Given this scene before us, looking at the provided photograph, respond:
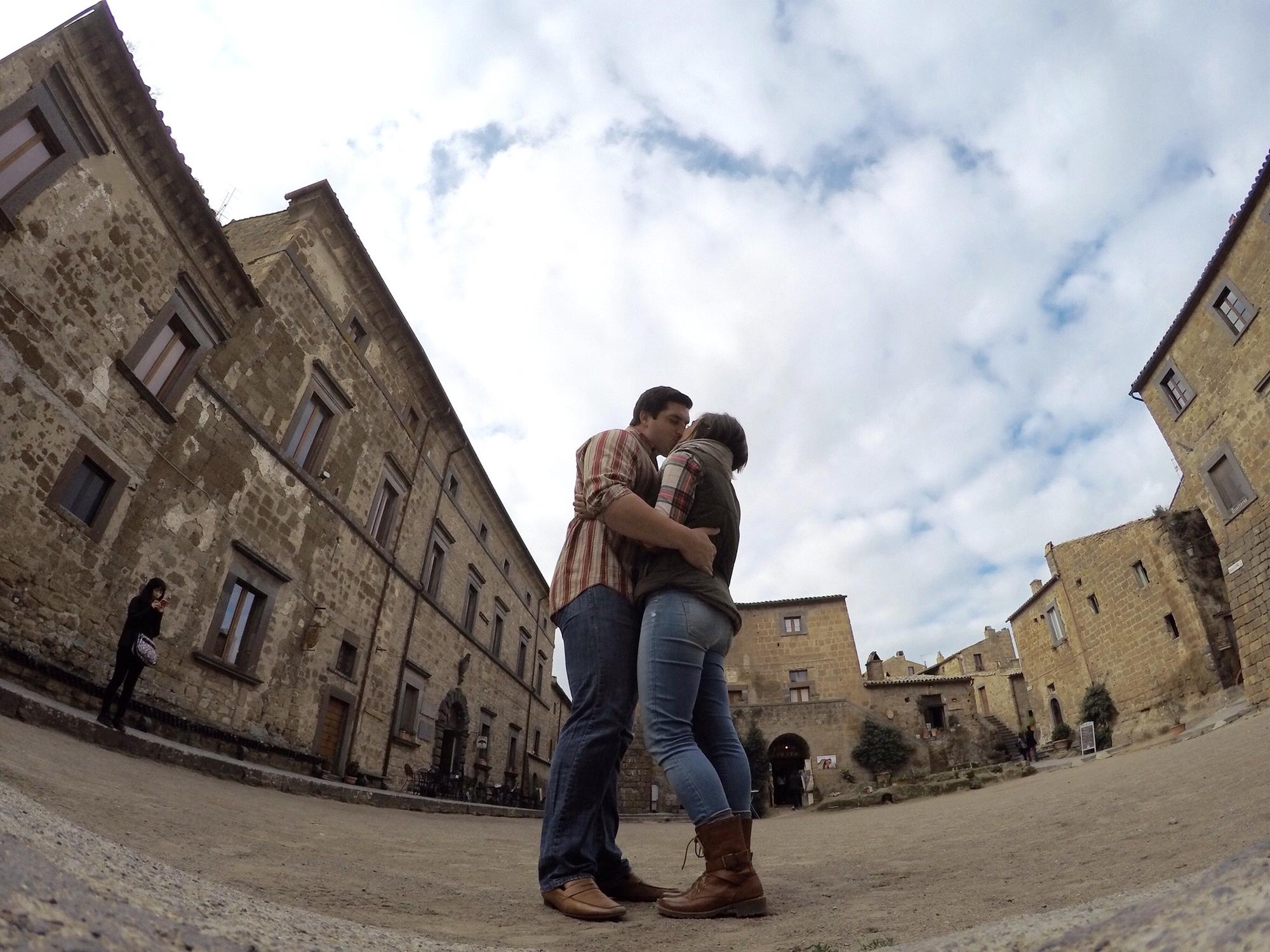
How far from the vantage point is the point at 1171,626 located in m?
17.0

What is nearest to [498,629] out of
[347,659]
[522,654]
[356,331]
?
[522,654]

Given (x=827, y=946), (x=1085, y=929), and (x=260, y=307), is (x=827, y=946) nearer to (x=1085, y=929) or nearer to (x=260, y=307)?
(x=1085, y=929)

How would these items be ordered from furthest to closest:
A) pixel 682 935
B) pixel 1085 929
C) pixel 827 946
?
pixel 682 935
pixel 827 946
pixel 1085 929

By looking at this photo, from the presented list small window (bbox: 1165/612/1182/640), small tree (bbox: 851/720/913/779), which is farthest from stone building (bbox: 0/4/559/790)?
small window (bbox: 1165/612/1182/640)

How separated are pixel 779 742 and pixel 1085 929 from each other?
26.1 m

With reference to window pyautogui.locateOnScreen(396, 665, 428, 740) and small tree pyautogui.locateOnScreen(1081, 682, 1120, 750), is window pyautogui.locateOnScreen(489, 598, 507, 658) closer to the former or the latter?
window pyautogui.locateOnScreen(396, 665, 428, 740)

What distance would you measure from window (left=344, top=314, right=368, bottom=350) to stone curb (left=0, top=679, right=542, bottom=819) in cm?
760

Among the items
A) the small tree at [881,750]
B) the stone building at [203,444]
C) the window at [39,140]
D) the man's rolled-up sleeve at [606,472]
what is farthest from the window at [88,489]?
the small tree at [881,750]

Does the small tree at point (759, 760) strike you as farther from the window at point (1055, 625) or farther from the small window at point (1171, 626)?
the small window at point (1171, 626)

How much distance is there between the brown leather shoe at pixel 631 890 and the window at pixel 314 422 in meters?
10.1

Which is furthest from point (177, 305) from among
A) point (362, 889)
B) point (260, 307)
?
point (362, 889)

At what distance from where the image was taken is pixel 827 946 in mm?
1371

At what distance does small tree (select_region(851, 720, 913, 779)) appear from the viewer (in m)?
21.8

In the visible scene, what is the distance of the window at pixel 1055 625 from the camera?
22.2m
